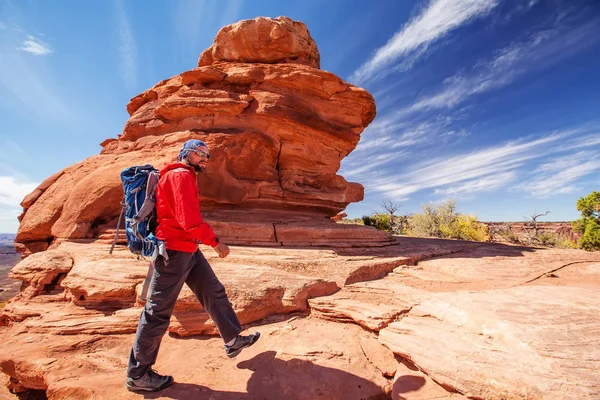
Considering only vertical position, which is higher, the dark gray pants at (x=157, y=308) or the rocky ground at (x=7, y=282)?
the dark gray pants at (x=157, y=308)

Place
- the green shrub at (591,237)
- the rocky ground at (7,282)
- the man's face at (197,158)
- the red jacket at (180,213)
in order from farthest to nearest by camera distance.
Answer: the rocky ground at (7,282), the green shrub at (591,237), the man's face at (197,158), the red jacket at (180,213)

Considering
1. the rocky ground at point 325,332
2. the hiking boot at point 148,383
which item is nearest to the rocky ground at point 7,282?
the rocky ground at point 325,332

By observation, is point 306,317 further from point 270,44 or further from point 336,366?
point 270,44

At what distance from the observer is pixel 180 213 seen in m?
2.69

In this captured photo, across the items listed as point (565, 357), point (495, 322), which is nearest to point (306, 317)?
point (495, 322)

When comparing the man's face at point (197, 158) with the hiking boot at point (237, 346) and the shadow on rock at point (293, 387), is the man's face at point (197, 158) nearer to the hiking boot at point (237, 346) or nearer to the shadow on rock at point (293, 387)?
the hiking boot at point (237, 346)

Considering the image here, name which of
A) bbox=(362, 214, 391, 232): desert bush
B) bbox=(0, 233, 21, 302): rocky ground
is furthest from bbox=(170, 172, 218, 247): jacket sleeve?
bbox=(362, 214, 391, 232): desert bush

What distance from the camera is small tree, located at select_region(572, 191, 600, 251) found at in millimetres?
21297

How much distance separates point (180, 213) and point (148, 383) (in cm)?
170

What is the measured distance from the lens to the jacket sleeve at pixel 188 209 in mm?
2660

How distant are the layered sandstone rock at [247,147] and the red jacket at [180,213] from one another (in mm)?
4154

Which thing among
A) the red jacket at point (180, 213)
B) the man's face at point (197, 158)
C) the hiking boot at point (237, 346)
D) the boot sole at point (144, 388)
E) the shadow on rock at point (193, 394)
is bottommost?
the shadow on rock at point (193, 394)

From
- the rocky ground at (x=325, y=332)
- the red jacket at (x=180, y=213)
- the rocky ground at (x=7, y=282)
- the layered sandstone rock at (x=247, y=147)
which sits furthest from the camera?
the rocky ground at (x=7, y=282)

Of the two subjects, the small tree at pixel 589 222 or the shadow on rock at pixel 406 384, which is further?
the small tree at pixel 589 222
